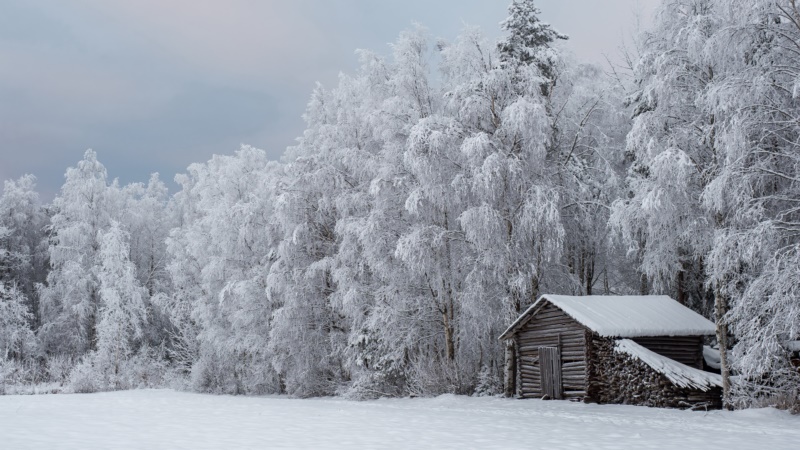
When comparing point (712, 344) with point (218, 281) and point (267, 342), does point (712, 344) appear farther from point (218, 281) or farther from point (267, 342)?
point (218, 281)

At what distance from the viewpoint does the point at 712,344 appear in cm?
2744

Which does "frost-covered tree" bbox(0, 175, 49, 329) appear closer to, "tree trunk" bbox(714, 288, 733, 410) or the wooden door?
the wooden door

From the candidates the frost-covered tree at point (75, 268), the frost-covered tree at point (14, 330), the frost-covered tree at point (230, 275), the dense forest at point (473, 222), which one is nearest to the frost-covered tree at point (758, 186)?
the dense forest at point (473, 222)

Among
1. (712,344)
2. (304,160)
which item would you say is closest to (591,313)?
(712,344)

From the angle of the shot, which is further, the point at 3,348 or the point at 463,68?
the point at 3,348

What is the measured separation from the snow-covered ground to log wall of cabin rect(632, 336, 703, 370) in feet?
11.0

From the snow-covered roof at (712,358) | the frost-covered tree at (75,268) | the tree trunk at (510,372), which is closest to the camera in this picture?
the snow-covered roof at (712,358)

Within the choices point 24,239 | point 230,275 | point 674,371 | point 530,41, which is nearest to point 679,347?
point 674,371

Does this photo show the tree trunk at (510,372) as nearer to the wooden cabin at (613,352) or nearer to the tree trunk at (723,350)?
the wooden cabin at (613,352)

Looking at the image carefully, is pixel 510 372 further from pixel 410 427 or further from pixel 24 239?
pixel 24 239

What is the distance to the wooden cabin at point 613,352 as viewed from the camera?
65.1ft

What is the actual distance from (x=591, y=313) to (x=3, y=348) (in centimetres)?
3480

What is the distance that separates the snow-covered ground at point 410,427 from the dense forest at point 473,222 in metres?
2.69

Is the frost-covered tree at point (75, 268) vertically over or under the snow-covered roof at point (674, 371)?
over
